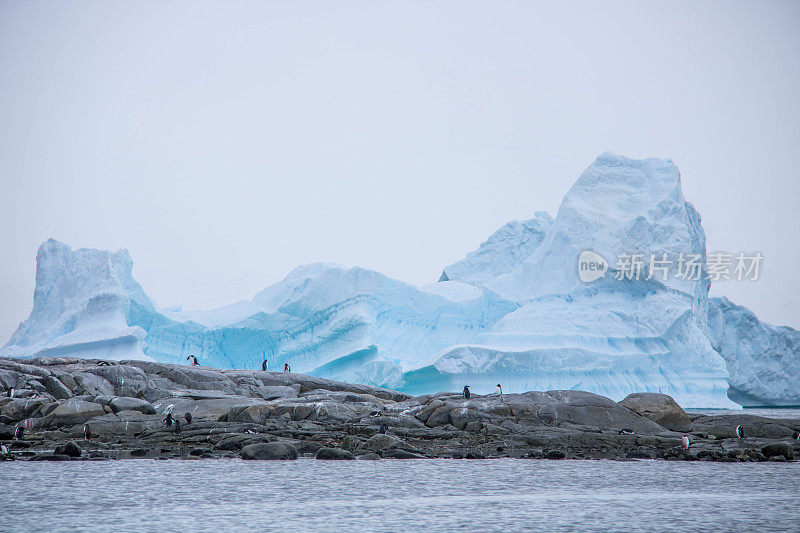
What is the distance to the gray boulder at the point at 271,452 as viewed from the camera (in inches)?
404

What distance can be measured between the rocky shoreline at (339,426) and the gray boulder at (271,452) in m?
0.01

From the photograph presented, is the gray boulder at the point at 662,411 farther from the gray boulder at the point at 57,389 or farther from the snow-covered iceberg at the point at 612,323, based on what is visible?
the gray boulder at the point at 57,389

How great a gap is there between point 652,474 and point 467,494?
3012mm

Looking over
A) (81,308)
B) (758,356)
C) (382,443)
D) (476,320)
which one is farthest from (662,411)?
(81,308)

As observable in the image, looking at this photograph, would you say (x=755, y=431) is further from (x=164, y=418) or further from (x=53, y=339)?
(x=53, y=339)

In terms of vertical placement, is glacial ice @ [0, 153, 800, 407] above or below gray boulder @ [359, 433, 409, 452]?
above

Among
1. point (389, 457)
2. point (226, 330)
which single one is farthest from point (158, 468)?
point (226, 330)

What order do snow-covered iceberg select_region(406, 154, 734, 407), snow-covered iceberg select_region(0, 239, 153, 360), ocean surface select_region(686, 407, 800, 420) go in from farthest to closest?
snow-covered iceberg select_region(0, 239, 153, 360) < snow-covered iceberg select_region(406, 154, 734, 407) < ocean surface select_region(686, 407, 800, 420)

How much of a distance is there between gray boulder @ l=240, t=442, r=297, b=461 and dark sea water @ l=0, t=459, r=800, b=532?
320 millimetres

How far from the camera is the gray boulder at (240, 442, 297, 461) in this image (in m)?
10.2

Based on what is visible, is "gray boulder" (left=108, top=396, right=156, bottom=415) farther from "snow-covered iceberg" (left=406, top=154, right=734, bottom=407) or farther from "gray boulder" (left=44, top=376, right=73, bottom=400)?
"snow-covered iceberg" (left=406, top=154, right=734, bottom=407)

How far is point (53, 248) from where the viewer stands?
89.9 feet

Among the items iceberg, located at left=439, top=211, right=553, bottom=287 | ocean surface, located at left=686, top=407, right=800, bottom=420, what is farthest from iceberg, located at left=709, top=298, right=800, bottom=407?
iceberg, located at left=439, top=211, right=553, bottom=287

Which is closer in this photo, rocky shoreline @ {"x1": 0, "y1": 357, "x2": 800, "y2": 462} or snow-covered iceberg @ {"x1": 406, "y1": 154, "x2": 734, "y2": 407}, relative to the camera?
rocky shoreline @ {"x1": 0, "y1": 357, "x2": 800, "y2": 462}
